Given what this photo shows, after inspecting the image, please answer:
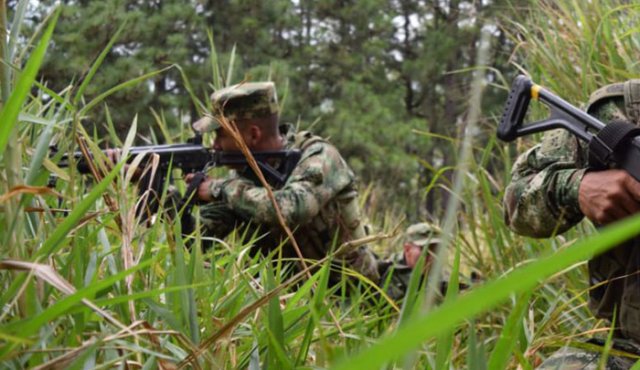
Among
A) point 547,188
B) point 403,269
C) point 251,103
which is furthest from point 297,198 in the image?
point 547,188

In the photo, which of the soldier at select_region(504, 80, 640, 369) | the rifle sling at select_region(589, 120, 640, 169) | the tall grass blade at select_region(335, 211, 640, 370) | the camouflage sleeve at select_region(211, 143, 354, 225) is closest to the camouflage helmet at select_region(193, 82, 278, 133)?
the camouflage sleeve at select_region(211, 143, 354, 225)

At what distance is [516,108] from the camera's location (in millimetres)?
1899

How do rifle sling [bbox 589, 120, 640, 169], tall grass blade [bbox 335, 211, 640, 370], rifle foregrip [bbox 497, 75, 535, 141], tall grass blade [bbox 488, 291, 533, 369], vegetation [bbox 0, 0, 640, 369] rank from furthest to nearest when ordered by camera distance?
rifle foregrip [bbox 497, 75, 535, 141] → rifle sling [bbox 589, 120, 640, 169] → tall grass blade [bbox 488, 291, 533, 369] → vegetation [bbox 0, 0, 640, 369] → tall grass blade [bbox 335, 211, 640, 370]

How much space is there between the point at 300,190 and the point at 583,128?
1798 mm

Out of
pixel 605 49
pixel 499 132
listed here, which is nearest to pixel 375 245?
pixel 605 49

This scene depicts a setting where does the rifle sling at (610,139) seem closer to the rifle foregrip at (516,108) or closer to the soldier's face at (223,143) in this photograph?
the rifle foregrip at (516,108)

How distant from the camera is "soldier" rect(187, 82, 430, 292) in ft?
11.2

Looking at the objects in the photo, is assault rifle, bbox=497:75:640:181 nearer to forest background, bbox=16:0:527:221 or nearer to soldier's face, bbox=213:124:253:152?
soldier's face, bbox=213:124:253:152

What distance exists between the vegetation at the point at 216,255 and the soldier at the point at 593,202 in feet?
0.33

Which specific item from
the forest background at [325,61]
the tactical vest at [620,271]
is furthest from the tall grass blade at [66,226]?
the forest background at [325,61]

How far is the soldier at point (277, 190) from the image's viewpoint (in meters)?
3.43

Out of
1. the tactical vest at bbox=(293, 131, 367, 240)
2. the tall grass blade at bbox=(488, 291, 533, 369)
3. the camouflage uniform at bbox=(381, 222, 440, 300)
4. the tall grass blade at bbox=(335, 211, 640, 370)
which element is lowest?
the camouflage uniform at bbox=(381, 222, 440, 300)

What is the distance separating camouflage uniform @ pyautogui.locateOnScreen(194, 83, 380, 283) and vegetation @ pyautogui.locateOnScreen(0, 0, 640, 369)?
14 centimetres

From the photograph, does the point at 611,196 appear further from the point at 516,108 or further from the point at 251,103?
the point at 251,103
